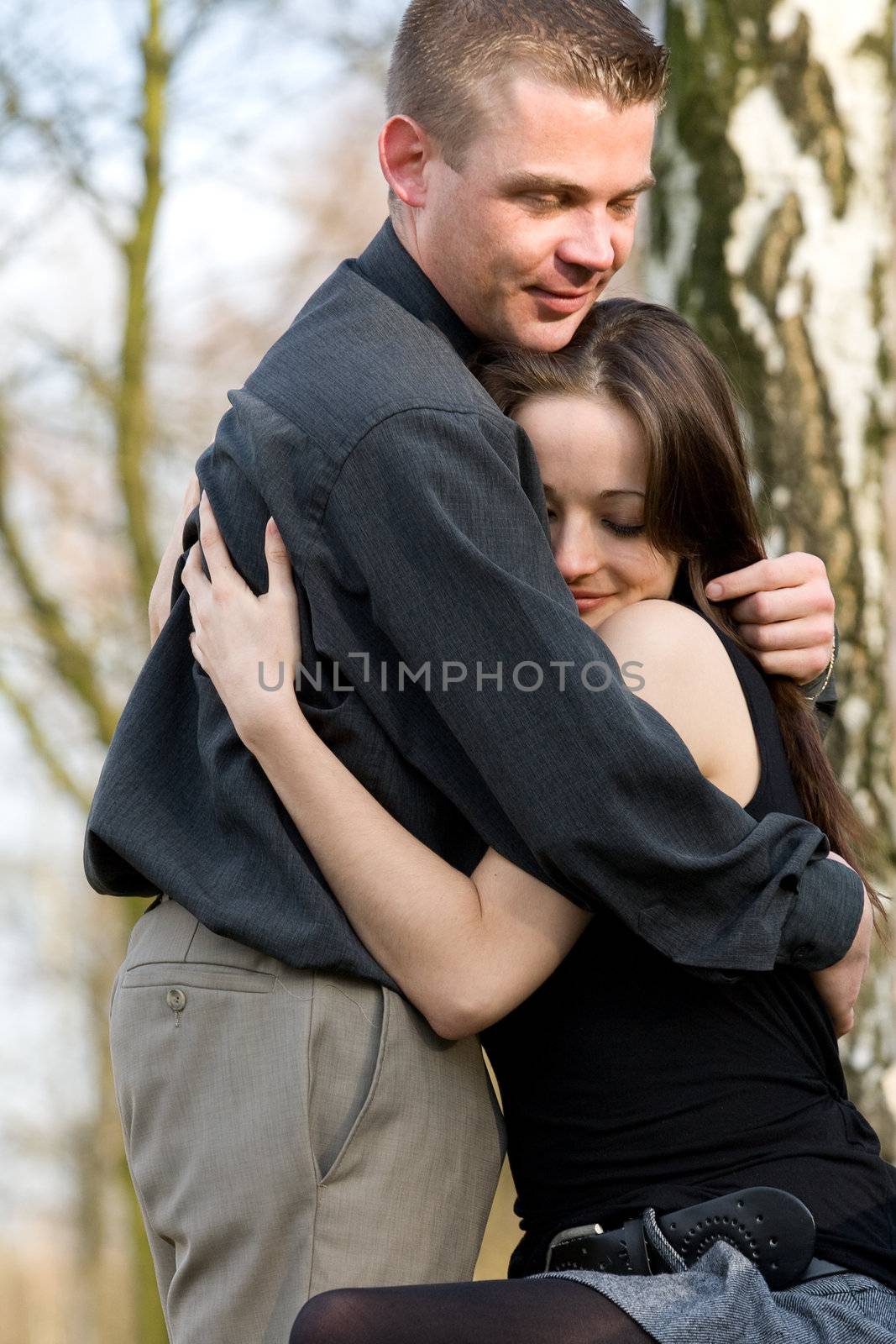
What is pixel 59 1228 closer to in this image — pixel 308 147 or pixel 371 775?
pixel 308 147

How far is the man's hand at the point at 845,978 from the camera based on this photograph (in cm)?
204

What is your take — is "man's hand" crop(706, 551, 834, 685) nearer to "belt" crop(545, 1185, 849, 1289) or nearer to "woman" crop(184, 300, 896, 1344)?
"woman" crop(184, 300, 896, 1344)

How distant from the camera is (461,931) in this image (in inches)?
75.3

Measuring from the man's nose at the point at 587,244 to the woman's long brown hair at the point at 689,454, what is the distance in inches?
7.2

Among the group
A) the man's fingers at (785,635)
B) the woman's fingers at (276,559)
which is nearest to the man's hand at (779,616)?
the man's fingers at (785,635)

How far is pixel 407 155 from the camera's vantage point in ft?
7.29

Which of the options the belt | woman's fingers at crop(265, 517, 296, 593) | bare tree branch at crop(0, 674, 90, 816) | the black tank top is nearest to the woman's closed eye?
the black tank top

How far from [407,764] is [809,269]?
1.90 m

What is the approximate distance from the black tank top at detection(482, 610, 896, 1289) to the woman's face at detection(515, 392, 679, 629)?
13.9 inches

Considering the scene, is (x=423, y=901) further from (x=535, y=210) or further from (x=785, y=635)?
(x=535, y=210)

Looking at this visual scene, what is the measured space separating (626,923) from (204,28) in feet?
24.6

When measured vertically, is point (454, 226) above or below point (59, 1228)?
above

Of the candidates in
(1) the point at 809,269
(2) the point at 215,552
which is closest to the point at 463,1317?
(2) the point at 215,552

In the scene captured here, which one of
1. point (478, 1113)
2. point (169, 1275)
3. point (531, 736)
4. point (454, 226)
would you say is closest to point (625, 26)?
point (454, 226)
